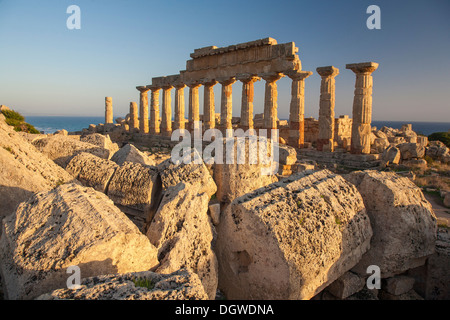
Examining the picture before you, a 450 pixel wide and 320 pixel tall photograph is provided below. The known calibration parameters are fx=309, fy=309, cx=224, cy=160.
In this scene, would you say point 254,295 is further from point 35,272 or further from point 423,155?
point 423,155

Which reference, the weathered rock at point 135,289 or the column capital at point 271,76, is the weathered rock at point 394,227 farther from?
the column capital at point 271,76

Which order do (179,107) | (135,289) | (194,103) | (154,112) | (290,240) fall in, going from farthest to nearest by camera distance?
1. (154,112)
2. (179,107)
3. (194,103)
4. (290,240)
5. (135,289)

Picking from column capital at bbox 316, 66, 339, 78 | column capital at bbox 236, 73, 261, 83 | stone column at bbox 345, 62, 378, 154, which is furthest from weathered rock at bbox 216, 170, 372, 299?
column capital at bbox 236, 73, 261, 83

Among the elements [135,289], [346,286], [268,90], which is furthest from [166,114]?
[135,289]

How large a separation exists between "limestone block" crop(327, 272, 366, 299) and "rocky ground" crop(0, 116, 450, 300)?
0.05 ft

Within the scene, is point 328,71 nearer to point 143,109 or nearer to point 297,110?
point 297,110

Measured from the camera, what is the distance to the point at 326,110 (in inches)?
759

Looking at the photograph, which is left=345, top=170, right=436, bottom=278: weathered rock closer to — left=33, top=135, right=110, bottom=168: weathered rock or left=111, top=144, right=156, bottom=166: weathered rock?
left=111, top=144, right=156, bottom=166: weathered rock

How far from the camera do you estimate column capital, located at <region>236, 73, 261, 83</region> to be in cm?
2064

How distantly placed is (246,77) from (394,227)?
1752cm

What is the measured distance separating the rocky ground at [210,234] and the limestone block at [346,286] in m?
0.02
